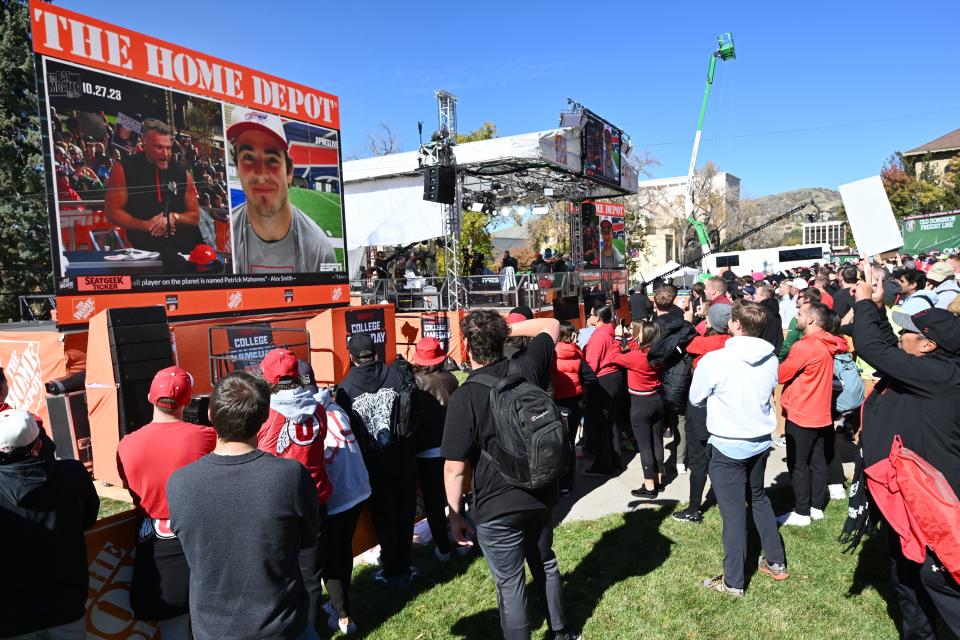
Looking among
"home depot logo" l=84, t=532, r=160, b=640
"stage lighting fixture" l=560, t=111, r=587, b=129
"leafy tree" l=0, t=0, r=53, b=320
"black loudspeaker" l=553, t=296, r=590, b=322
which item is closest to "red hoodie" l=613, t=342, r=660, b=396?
"home depot logo" l=84, t=532, r=160, b=640

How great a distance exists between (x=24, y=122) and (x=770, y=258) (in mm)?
34143

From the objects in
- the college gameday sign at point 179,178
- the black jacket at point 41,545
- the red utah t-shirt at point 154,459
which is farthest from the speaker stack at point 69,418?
the black jacket at point 41,545

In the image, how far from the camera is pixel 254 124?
32.7 feet

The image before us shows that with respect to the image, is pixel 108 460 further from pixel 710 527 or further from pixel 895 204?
pixel 895 204

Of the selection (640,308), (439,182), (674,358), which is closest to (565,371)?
(674,358)

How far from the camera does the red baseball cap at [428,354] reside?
422 centimetres

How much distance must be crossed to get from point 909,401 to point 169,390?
11.2ft

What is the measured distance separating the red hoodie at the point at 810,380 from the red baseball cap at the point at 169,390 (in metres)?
3.99

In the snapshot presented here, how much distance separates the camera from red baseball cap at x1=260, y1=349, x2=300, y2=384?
310 cm

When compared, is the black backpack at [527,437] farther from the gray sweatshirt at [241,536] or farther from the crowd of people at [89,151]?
the crowd of people at [89,151]

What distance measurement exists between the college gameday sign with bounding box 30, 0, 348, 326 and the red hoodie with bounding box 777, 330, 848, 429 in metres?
8.04

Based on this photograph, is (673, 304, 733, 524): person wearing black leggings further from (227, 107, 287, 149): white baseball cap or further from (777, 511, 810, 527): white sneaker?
(227, 107, 287, 149): white baseball cap

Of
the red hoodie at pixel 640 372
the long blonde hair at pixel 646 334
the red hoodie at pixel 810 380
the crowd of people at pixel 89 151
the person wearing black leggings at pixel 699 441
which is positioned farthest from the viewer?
the crowd of people at pixel 89 151

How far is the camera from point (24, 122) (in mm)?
19812
